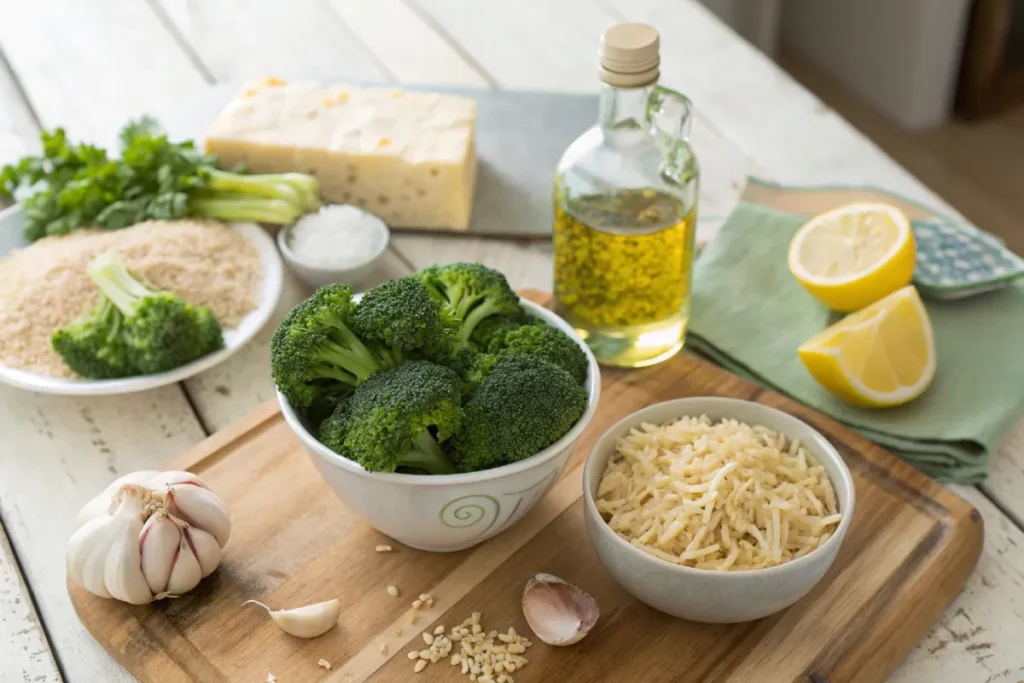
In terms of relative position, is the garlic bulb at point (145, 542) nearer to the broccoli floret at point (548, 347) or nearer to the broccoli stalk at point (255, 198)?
the broccoli floret at point (548, 347)

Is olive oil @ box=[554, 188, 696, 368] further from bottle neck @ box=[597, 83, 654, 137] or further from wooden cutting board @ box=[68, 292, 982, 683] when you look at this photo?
wooden cutting board @ box=[68, 292, 982, 683]

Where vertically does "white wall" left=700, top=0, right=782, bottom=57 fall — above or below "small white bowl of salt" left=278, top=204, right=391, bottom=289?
below

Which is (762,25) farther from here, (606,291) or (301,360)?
(301,360)

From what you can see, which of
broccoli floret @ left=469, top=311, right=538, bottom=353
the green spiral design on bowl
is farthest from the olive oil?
the green spiral design on bowl

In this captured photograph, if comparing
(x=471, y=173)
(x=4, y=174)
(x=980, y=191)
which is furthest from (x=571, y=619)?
(x=980, y=191)

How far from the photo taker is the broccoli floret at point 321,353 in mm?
1131

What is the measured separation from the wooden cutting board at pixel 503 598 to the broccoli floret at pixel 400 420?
163 millimetres

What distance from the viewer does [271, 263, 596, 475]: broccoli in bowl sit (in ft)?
3.52

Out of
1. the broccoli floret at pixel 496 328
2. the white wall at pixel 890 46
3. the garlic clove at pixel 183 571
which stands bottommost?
the white wall at pixel 890 46

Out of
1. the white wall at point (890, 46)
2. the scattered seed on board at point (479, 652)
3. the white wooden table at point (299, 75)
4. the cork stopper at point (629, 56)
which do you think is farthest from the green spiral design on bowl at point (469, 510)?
the white wall at point (890, 46)

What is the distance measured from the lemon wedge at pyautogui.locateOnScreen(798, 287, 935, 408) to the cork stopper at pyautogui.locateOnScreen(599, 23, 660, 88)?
1.38 ft

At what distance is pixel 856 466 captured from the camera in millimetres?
1345

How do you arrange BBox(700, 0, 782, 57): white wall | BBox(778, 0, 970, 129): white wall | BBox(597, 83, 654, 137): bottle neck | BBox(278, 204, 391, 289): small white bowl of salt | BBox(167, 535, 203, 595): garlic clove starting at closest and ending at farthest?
BBox(167, 535, 203, 595): garlic clove → BBox(597, 83, 654, 137): bottle neck → BBox(278, 204, 391, 289): small white bowl of salt → BBox(778, 0, 970, 129): white wall → BBox(700, 0, 782, 57): white wall

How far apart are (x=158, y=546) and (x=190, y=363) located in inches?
14.4
